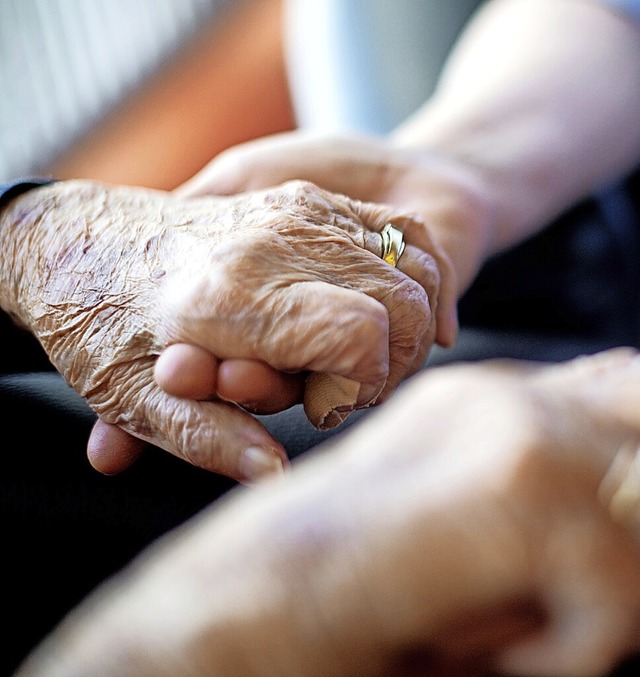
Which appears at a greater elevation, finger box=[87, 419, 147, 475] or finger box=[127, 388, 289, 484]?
finger box=[127, 388, 289, 484]

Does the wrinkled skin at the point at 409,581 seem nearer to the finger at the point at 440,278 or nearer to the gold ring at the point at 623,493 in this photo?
the gold ring at the point at 623,493

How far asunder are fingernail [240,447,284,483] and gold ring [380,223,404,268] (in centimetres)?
19

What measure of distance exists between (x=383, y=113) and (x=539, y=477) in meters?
0.93

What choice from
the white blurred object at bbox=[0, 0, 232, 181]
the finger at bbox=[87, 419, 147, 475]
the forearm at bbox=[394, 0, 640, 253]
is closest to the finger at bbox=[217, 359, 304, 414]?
the finger at bbox=[87, 419, 147, 475]

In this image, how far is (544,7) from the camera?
41.9 inches

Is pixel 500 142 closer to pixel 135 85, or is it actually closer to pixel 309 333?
pixel 309 333

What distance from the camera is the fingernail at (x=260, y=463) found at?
1.66 feet

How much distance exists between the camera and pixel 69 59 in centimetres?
187

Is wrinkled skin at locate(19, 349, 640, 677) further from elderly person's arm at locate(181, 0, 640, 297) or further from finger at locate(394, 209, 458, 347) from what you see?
elderly person's arm at locate(181, 0, 640, 297)

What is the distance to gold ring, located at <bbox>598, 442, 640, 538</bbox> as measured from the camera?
32cm

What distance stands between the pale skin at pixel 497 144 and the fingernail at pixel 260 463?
23 centimetres

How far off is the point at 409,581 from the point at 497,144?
0.74 m

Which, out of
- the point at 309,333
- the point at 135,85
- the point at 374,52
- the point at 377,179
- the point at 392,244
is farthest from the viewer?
the point at 135,85

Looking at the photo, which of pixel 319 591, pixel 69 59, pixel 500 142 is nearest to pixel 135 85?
pixel 69 59
